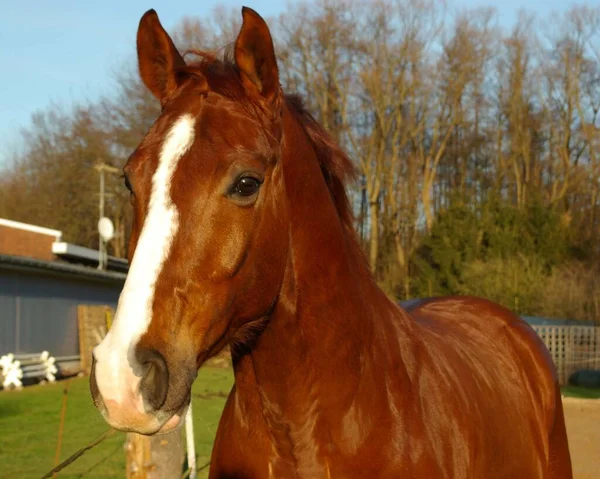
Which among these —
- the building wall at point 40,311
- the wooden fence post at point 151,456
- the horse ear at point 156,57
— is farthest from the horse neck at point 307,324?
the building wall at point 40,311

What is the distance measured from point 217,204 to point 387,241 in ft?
99.9

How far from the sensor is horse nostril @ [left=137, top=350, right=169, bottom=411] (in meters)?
1.92

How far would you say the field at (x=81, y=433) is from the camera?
28.2ft

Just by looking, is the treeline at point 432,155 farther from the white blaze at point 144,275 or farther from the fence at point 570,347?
the white blaze at point 144,275

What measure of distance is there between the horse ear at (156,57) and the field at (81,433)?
3072 millimetres

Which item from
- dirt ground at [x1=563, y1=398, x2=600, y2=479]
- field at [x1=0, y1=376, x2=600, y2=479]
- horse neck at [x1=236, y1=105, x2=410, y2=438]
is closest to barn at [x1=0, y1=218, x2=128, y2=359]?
field at [x1=0, y1=376, x2=600, y2=479]

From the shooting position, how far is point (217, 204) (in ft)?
7.13

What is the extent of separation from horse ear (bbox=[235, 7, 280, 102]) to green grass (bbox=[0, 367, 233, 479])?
3.50 metres

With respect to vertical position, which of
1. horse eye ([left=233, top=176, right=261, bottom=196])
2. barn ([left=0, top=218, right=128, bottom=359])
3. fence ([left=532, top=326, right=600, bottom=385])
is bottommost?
fence ([left=532, top=326, right=600, bottom=385])

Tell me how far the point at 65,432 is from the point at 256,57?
33.5ft

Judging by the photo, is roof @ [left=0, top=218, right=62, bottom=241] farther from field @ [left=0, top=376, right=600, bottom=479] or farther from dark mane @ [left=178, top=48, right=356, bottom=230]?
dark mane @ [left=178, top=48, right=356, bottom=230]

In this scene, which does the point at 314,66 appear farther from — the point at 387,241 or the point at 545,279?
the point at 545,279

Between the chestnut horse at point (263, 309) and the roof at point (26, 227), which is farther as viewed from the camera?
the roof at point (26, 227)

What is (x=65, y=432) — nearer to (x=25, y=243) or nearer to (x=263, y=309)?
(x=263, y=309)
